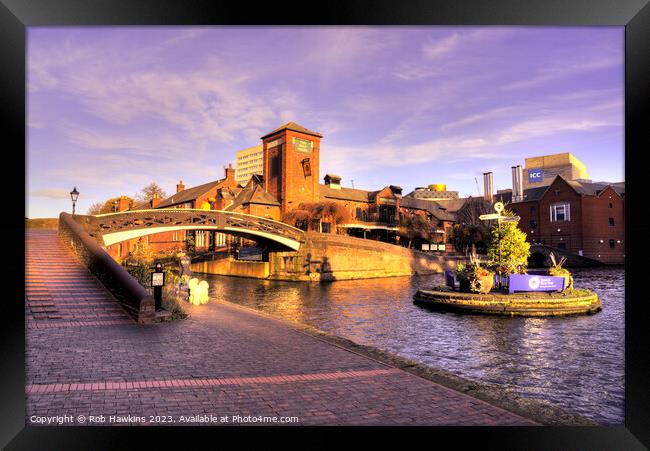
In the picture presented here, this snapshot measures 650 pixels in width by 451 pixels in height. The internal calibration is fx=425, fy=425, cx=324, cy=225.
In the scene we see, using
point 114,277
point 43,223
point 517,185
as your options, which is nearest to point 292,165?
point 517,185

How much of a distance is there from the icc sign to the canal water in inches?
2811

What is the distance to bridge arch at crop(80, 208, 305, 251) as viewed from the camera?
90.3 feet

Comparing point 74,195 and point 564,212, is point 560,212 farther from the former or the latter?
point 74,195

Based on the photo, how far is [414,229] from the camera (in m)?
58.6

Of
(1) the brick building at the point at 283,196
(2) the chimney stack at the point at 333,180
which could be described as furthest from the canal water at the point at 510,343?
(2) the chimney stack at the point at 333,180

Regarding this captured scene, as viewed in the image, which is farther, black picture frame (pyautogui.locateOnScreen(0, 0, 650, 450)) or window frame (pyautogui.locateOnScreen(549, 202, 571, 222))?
window frame (pyautogui.locateOnScreen(549, 202, 571, 222))

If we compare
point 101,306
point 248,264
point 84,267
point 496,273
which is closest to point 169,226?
point 248,264

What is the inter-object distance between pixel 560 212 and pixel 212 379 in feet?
187

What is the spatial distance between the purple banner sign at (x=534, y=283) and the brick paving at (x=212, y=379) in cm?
1195

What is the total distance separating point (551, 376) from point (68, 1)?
1090 cm

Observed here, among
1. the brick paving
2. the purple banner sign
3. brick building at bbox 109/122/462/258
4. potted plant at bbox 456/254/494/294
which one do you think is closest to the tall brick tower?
brick building at bbox 109/122/462/258

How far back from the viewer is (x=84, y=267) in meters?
15.0

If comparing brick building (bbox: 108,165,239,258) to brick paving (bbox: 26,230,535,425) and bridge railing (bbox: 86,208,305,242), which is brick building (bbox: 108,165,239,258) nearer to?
bridge railing (bbox: 86,208,305,242)

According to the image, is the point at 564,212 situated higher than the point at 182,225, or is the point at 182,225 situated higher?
the point at 564,212
